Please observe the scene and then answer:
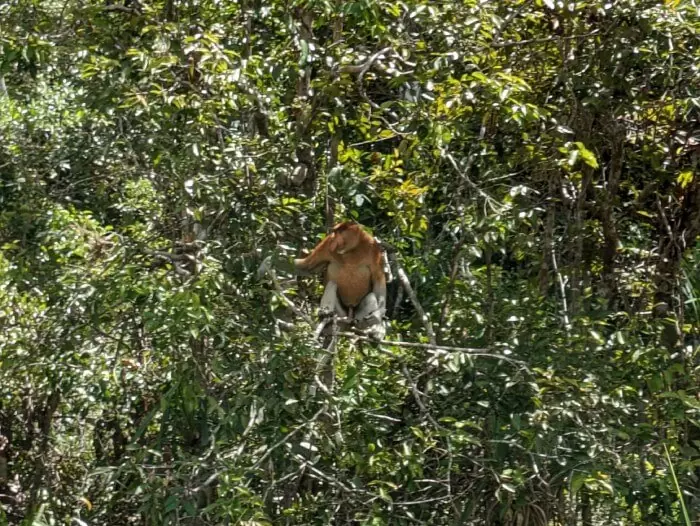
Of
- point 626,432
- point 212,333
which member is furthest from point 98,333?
point 626,432

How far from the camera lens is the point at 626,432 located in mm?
4996

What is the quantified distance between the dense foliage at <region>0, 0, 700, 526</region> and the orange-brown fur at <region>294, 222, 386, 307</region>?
139mm

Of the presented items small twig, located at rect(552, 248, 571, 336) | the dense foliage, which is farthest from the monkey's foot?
small twig, located at rect(552, 248, 571, 336)

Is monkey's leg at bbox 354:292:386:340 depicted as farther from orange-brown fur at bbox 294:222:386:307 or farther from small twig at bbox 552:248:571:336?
small twig at bbox 552:248:571:336

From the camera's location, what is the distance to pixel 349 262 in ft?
20.2

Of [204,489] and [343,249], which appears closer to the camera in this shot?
[204,489]

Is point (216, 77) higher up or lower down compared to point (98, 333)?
higher up

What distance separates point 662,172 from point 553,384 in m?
1.74

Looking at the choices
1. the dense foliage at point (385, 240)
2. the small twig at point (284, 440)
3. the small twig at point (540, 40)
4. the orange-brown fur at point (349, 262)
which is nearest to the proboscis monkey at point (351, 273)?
the orange-brown fur at point (349, 262)

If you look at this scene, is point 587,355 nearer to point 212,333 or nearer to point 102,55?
point 212,333

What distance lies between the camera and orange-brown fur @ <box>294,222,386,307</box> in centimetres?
581

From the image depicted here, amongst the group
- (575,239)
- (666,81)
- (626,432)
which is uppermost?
(666,81)

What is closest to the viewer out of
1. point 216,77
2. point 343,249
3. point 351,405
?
point 216,77

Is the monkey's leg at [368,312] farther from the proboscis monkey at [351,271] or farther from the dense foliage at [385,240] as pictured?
the dense foliage at [385,240]
